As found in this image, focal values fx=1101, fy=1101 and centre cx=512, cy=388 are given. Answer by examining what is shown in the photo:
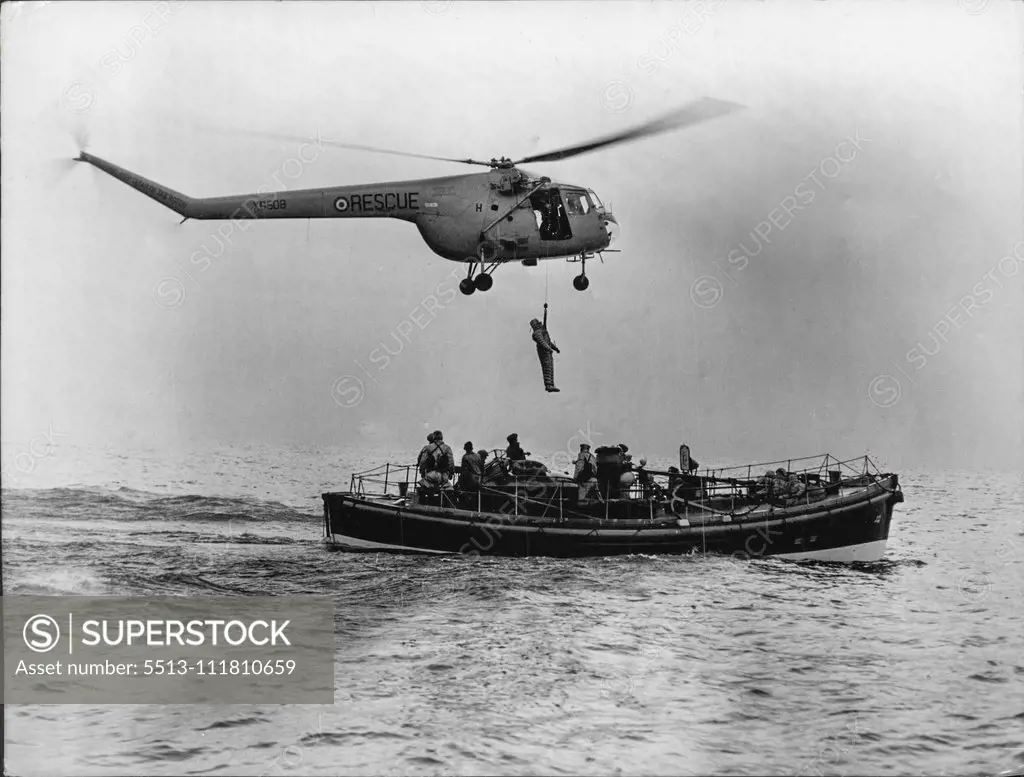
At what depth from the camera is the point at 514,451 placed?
1912 cm

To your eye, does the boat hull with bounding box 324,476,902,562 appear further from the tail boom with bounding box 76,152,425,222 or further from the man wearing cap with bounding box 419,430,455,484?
the tail boom with bounding box 76,152,425,222

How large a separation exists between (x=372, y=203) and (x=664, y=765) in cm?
1064

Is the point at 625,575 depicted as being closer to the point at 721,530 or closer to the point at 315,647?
the point at 721,530

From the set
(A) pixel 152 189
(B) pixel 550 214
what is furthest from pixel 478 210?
(A) pixel 152 189

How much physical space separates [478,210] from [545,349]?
2.71 meters

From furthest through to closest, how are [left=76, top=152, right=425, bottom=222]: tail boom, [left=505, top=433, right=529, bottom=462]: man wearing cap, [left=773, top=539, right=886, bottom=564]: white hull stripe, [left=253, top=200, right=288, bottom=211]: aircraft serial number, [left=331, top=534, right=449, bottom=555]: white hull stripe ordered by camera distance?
[left=773, top=539, right=886, bottom=564]: white hull stripe, [left=331, top=534, right=449, bottom=555]: white hull stripe, [left=505, top=433, right=529, bottom=462]: man wearing cap, [left=253, top=200, right=288, bottom=211]: aircraft serial number, [left=76, top=152, right=425, bottom=222]: tail boom

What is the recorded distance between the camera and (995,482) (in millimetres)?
54000

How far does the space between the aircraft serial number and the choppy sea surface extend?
630 cm

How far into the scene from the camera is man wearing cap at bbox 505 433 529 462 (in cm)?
1905

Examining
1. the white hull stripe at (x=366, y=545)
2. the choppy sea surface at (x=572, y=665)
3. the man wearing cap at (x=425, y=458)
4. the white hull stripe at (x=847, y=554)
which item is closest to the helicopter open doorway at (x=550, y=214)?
the man wearing cap at (x=425, y=458)

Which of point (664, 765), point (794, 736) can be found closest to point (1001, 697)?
point (794, 736)

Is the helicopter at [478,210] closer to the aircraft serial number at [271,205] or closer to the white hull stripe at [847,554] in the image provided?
the aircraft serial number at [271,205]

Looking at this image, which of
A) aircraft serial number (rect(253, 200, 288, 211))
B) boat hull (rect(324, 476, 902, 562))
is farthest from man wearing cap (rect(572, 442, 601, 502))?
aircraft serial number (rect(253, 200, 288, 211))

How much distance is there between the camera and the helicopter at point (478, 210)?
18.6 m
